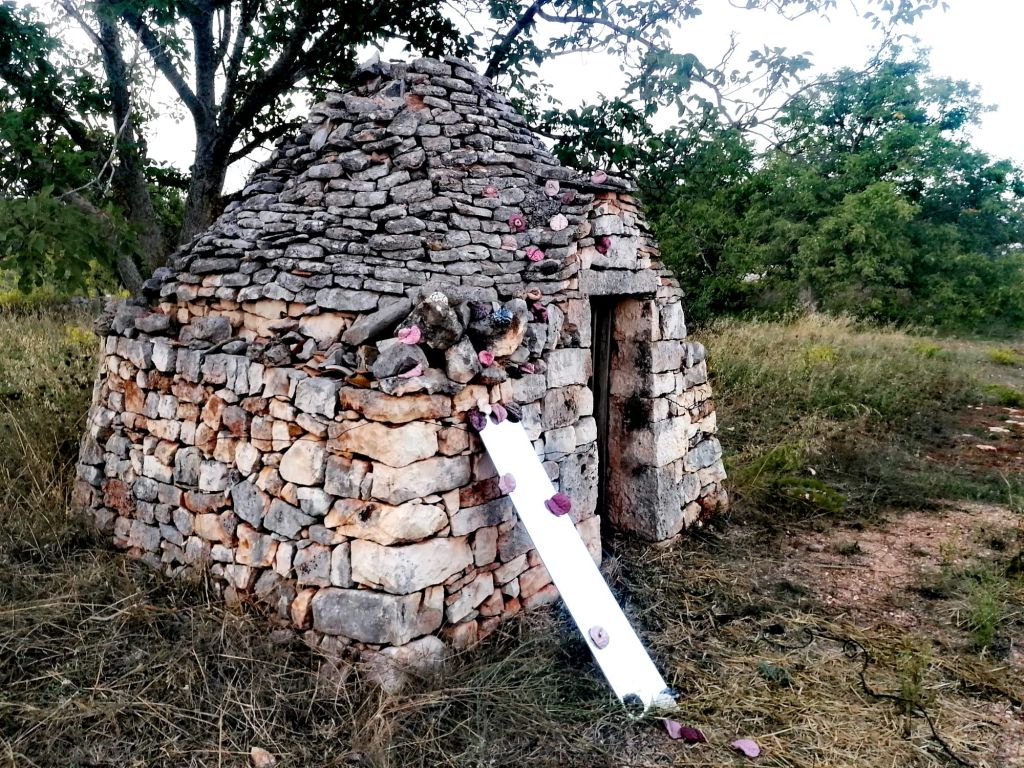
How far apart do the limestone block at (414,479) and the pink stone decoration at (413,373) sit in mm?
388

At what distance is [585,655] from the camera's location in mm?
3191

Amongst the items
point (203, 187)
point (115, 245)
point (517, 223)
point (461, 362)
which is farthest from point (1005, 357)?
point (115, 245)

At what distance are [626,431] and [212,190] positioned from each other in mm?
5680

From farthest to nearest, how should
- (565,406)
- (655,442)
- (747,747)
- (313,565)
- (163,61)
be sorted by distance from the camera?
(163,61), (655,442), (565,406), (313,565), (747,747)

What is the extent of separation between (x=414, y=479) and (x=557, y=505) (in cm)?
69

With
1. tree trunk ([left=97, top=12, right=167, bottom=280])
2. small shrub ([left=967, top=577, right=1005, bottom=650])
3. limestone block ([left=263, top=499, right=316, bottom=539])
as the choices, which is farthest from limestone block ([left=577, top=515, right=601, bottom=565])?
tree trunk ([left=97, top=12, right=167, bottom=280])

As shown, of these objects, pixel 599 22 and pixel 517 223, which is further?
pixel 599 22

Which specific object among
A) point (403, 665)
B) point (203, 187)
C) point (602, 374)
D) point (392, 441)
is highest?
point (203, 187)

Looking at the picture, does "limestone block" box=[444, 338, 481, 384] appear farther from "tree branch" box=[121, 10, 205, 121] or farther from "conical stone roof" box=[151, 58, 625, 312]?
"tree branch" box=[121, 10, 205, 121]

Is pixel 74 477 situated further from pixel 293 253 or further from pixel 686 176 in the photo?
pixel 686 176

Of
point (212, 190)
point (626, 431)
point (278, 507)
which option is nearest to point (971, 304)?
point (626, 431)

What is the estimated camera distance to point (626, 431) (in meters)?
4.65

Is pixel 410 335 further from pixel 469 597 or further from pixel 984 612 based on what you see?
pixel 984 612

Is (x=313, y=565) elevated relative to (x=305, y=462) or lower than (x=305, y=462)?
lower
